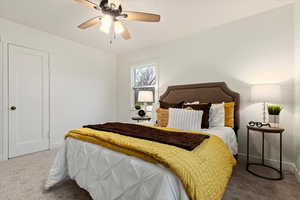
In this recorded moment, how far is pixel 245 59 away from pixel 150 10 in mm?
1872

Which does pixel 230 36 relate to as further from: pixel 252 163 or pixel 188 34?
pixel 252 163

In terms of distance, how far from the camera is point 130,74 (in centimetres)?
422

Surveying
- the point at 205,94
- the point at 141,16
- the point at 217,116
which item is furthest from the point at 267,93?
the point at 141,16

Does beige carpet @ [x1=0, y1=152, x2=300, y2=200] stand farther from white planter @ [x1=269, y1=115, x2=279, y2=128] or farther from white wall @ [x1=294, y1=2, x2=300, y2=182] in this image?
white planter @ [x1=269, y1=115, x2=279, y2=128]

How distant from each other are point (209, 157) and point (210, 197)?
0.31m

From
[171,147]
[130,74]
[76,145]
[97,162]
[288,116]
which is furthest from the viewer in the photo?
[130,74]

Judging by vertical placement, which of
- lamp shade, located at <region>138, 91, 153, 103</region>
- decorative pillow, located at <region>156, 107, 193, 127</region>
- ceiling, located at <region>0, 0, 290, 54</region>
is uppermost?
ceiling, located at <region>0, 0, 290, 54</region>

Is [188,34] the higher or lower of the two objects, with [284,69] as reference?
higher

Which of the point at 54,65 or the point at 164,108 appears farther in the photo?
the point at 54,65

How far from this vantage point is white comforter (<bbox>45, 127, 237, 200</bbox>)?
0.93 meters

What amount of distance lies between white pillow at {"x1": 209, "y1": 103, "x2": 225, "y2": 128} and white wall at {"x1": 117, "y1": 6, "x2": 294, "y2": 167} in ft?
1.72

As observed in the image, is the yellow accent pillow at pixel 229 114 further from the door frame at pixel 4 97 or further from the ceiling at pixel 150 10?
the door frame at pixel 4 97

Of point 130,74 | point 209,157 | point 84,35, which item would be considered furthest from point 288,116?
point 84,35

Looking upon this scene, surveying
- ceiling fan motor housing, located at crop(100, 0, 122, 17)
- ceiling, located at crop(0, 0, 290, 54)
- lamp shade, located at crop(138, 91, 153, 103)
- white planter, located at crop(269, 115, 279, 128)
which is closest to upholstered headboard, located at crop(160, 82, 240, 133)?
lamp shade, located at crop(138, 91, 153, 103)
